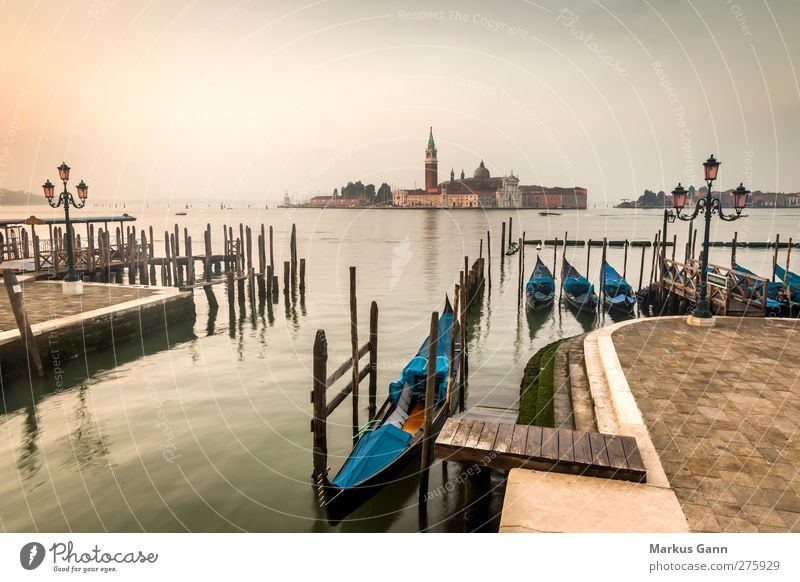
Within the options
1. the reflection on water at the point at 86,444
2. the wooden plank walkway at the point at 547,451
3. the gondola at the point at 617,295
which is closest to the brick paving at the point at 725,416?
the wooden plank walkway at the point at 547,451

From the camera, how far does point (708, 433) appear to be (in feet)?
15.4

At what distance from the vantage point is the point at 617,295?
17.9m

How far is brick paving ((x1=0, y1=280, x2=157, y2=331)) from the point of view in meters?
10.9

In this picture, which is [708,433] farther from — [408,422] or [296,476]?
[296,476]

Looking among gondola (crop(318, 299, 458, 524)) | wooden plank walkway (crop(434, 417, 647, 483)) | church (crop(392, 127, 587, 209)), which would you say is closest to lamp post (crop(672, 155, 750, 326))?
gondola (crop(318, 299, 458, 524))

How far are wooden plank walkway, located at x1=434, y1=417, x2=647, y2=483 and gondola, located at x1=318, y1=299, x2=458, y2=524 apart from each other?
1.79m

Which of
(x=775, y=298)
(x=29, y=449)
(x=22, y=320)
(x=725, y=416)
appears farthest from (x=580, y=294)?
(x=29, y=449)

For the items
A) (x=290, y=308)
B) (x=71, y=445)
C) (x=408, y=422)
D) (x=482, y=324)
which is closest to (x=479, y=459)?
(x=408, y=422)

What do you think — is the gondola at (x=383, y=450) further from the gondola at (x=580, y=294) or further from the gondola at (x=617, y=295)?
the gondola at (x=617, y=295)
